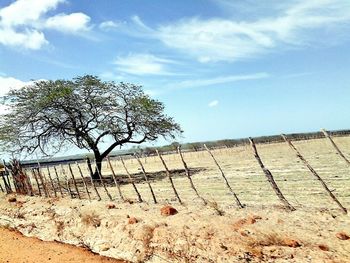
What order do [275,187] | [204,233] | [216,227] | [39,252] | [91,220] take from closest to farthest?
[204,233] < [216,227] < [275,187] < [39,252] < [91,220]

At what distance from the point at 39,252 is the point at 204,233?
16.4 feet

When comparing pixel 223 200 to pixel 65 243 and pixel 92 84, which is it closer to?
pixel 65 243

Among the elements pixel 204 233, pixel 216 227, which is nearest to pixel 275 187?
pixel 216 227

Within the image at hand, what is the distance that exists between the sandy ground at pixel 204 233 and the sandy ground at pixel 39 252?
399 mm

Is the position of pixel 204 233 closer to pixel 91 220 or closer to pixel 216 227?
pixel 216 227

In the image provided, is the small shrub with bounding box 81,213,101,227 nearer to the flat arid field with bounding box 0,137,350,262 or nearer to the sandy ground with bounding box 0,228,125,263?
the flat arid field with bounding box 0,137,350,262

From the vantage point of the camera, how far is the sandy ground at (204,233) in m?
8.43

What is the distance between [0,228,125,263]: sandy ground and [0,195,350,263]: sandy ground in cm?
40

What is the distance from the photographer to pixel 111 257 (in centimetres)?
1055

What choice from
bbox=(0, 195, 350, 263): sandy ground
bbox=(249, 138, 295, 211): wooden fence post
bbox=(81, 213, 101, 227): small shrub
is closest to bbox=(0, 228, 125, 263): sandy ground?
bbox=(0, 195, 350, 263): sandy ground

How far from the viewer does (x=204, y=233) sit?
9953 millimetres

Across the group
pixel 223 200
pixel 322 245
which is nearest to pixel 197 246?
pixel 322 245

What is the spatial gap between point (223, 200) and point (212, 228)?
4.23 m

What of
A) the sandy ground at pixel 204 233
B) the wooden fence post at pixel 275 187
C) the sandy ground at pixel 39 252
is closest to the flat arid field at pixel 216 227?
the sandy ground at pixel 204 233
